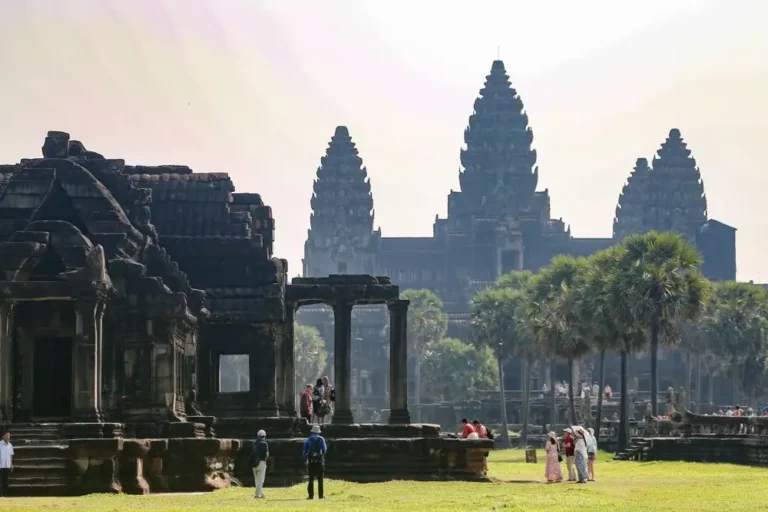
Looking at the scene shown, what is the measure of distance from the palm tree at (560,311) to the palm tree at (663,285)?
160 inches

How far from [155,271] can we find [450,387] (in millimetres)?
98578

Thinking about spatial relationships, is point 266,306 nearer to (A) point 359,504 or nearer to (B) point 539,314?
(A) point 359,504

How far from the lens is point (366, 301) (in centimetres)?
5025

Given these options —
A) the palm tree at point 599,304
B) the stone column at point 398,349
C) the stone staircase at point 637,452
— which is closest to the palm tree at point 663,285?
the palm tree at point 599,304

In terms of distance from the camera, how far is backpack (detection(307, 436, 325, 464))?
3503 centimetres

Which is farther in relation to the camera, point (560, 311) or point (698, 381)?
point (698, 381)

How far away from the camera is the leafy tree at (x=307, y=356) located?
145375mm

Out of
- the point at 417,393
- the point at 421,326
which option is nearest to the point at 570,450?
the point at 421,326

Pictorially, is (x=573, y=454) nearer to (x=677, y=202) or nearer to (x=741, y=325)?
(x=741, y=325)

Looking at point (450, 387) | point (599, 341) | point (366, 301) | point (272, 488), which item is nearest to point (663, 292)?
point (599, 341)

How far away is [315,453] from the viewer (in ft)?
115

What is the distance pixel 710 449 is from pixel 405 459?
68.4 feet

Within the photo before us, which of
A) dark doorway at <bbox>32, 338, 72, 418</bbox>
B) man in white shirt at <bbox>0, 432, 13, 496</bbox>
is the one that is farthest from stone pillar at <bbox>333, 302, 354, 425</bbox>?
man in white shirt at <bbox>0, 432, 13, 496</bbox>

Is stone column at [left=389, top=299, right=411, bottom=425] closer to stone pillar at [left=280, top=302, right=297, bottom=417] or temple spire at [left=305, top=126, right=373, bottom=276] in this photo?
stone pillar at [left=280, top=302, right=297, bottom=417]
